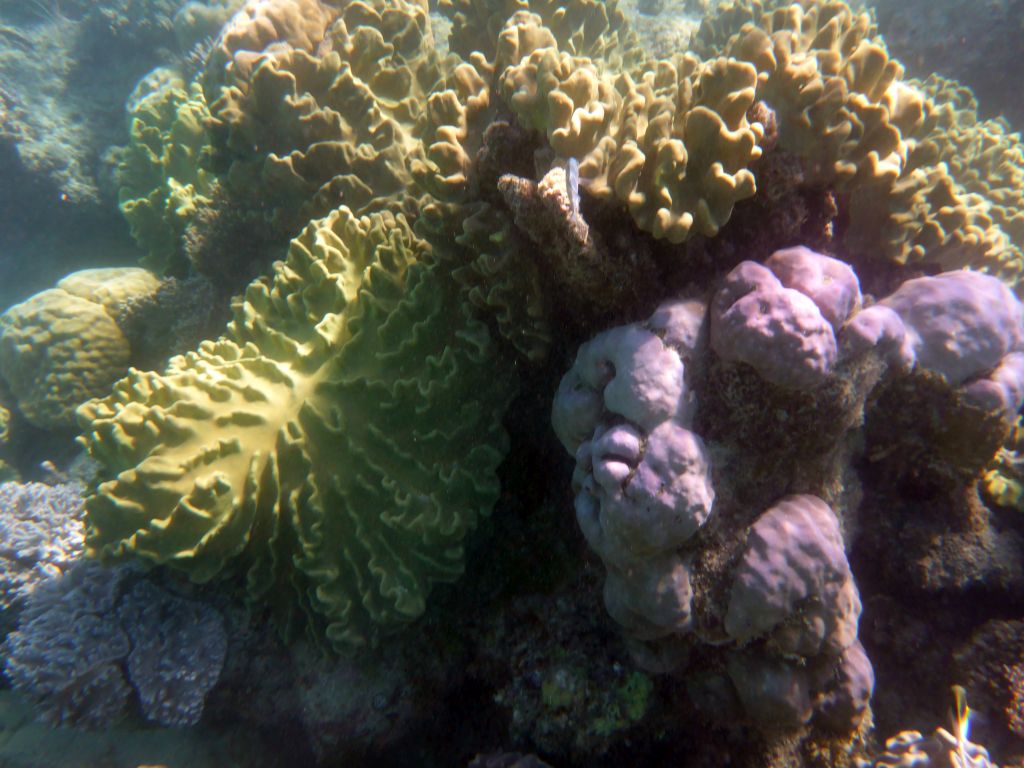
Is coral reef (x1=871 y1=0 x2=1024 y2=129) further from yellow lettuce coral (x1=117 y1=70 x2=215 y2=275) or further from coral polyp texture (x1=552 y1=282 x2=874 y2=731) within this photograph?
yellow lettuce coral (x1=117 y1=70 x2=215 y2=275)

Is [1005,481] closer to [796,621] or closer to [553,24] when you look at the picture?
[796,621]

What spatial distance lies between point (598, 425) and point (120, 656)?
154 inches

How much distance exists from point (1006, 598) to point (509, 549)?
3.05 meters

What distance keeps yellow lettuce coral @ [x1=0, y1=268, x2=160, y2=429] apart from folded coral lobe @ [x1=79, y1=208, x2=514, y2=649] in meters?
3.39

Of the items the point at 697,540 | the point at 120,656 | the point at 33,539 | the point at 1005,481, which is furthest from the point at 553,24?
the point at 33,539

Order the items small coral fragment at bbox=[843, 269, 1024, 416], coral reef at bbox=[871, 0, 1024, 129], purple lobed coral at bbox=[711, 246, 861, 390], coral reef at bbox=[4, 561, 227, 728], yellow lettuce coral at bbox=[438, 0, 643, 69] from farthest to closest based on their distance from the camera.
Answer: coral reef at bbox=[871, 0, 1024, 129] < yellow lettuce coral at bbox=[438, 0, 643, 69] < coral reef at bbox=[4, 561, 227, 728] < small coral fragment at bbox=[843, 269, 1024, 416] < purple lobed coral at bbox=[711, 246, 861, 390]

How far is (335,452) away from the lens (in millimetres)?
3535

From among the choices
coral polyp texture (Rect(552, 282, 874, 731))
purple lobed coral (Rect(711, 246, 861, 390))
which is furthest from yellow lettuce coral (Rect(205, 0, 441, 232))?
purple lobed coral (Rect(711, 246, 861, 390))

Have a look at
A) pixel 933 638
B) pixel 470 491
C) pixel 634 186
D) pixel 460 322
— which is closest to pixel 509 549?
pixel 470 491

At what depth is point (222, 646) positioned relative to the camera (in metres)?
3.89

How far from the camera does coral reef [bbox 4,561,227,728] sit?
12.7ft

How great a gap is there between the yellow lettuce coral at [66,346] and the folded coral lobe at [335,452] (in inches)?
134

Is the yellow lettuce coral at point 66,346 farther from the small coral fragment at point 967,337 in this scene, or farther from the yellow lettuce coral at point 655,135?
the small coral fragment at point 967,337

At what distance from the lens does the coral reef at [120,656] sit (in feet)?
12.7
